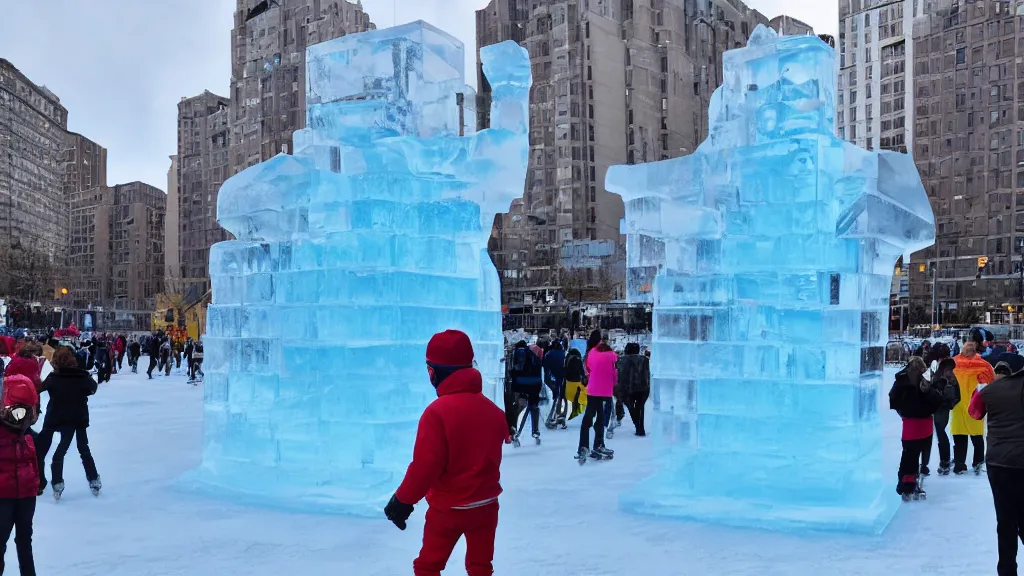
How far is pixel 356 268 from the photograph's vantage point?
830 cm

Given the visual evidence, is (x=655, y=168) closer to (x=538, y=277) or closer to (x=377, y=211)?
(x=377, y=211)

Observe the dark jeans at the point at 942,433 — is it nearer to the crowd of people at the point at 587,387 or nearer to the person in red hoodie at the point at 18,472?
the crowd of people at the point at 587,387

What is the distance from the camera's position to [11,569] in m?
6.18

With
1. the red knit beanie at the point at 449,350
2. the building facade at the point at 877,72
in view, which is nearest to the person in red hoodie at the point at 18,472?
the red knit beanie at the point at 449,350

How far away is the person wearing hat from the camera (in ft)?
16.3

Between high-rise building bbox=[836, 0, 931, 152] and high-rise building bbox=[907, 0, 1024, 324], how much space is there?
2.98m

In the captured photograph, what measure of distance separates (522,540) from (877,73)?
81.0 meters

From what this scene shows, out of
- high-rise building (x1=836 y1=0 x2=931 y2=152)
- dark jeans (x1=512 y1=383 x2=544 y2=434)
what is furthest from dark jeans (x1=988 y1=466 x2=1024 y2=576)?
high-rise building (x1=836 y1=0 x2=931 y2=152)

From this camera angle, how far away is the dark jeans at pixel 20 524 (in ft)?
15.7

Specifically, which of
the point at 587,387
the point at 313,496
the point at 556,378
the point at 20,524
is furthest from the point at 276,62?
the point at 20,524

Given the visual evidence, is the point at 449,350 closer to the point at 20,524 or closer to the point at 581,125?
the point at 20,524

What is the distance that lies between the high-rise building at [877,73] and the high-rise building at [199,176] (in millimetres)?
58900

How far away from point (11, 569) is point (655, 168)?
6371 mm

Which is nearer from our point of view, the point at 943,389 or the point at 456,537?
the point at 456,537
